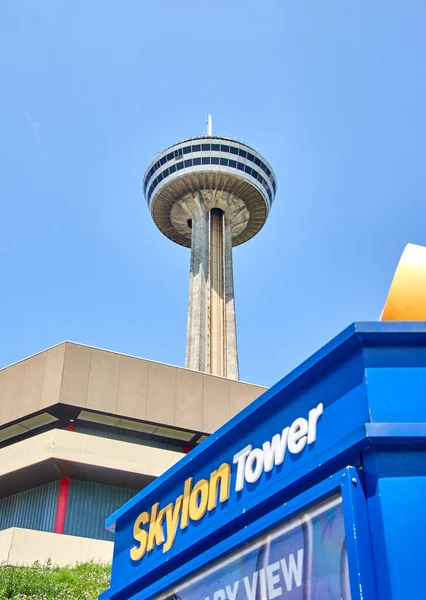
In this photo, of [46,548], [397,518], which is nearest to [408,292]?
[397,518]

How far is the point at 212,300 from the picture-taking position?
242ft

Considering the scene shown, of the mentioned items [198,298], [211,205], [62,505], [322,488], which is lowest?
[322,488]

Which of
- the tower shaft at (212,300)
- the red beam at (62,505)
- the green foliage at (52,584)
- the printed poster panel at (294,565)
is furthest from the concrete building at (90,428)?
the tower shaft at (212,300)

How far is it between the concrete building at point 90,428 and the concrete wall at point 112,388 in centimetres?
5

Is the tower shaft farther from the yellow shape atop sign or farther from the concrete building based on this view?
the yellow shape atop sign

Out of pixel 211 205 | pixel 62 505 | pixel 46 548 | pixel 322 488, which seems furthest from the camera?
pixel 211 205

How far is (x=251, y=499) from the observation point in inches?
217

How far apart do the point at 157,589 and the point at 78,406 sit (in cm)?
2852

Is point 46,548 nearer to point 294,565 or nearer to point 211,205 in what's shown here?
point 294,565

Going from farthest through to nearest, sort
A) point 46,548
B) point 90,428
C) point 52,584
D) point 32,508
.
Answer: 1. point 90,428
2. point 32,508
3. point 46,548
4. point 52,584

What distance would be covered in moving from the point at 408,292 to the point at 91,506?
1197 inches

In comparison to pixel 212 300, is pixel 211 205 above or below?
above

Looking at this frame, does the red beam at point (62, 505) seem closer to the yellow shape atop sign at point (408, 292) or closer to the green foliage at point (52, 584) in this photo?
the green foliage at point (52, 584)

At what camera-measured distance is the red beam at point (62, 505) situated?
32031 millimetres
